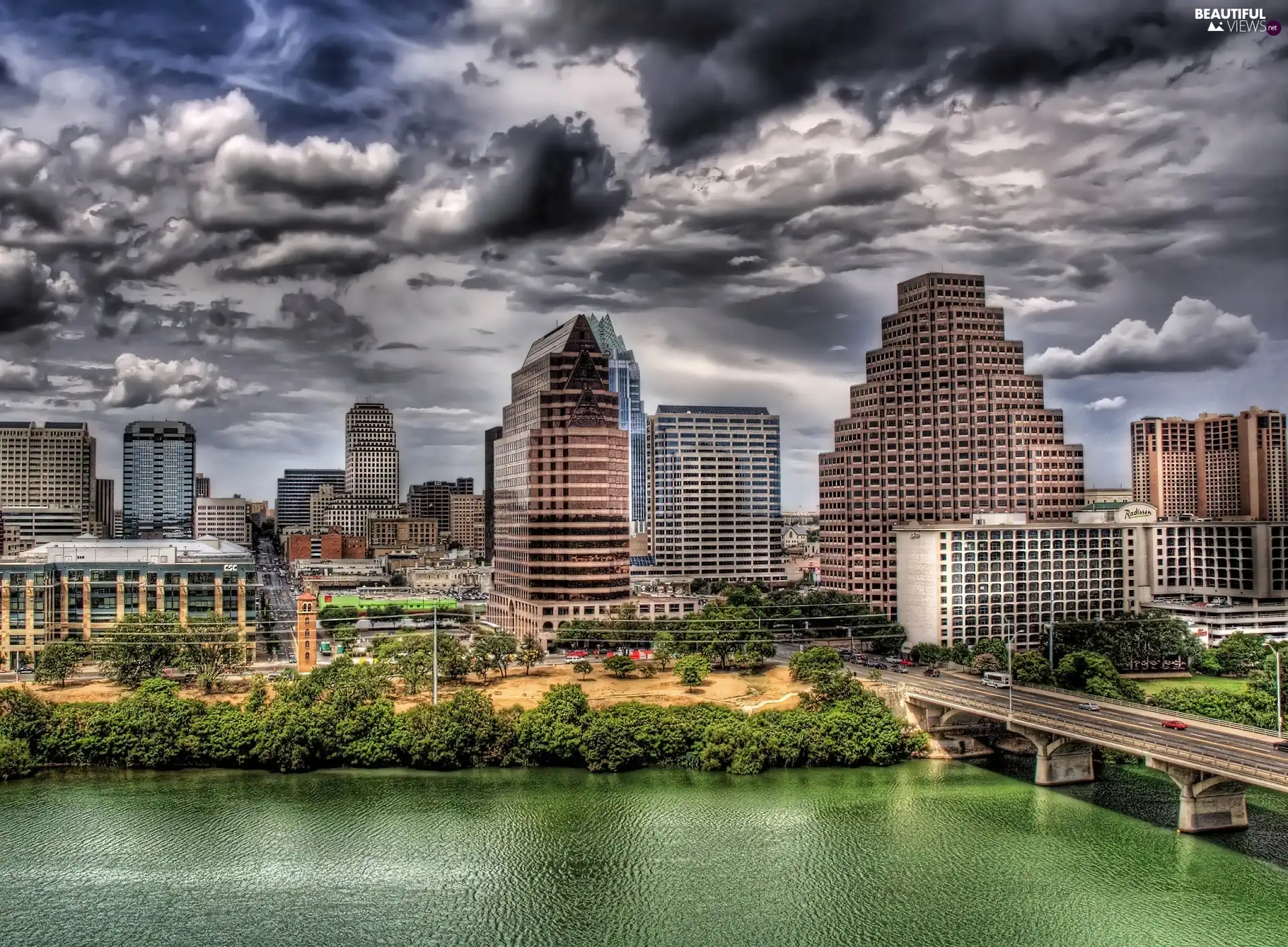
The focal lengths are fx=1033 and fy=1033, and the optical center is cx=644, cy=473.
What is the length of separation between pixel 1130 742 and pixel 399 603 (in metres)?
110

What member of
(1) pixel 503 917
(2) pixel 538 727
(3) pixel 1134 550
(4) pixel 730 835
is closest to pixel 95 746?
(2) pixel 538 727

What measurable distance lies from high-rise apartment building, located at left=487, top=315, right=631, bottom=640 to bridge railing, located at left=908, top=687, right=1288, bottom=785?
4673 cm

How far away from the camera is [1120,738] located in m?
61.9

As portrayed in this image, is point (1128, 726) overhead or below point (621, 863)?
overhead

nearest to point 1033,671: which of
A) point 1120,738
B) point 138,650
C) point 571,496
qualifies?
point 1120,738

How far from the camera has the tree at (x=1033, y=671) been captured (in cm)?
8694

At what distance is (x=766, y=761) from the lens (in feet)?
238

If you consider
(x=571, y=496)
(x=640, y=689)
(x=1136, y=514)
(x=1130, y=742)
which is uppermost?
(x=571, y=496)

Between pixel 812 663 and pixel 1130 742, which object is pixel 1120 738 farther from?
pixel 812 663

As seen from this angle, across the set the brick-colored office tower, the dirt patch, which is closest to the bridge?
the dirt patch

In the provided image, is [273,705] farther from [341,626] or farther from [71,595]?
[341,626]

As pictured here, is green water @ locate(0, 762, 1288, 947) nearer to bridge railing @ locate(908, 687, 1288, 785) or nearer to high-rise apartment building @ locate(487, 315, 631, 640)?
bridge railing @ locate(908, 687, 1288, 785)

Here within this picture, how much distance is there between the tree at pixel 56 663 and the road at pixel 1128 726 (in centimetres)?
7105

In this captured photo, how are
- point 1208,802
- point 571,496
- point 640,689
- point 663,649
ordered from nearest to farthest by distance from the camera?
point 1208,802, point 640,689, point 663,649, point 571,496
